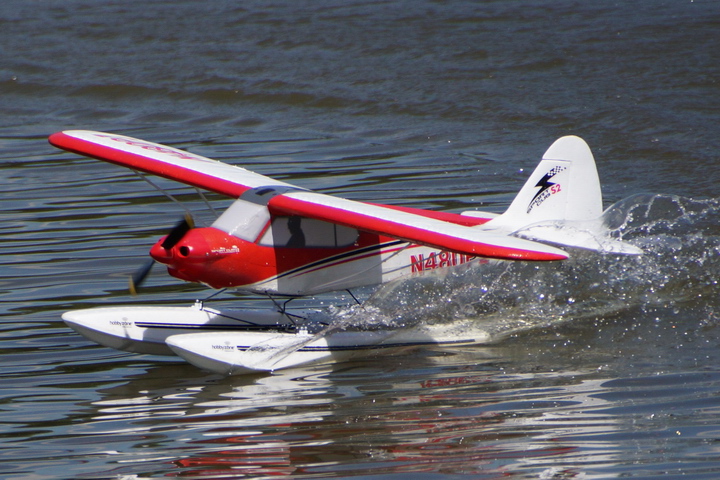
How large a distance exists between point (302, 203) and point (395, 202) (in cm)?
486

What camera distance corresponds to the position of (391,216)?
7.38 meters

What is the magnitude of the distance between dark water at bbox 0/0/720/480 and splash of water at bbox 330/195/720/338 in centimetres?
3

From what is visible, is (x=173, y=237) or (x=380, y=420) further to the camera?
(x=173, y=237)

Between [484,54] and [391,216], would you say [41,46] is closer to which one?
[484,54]

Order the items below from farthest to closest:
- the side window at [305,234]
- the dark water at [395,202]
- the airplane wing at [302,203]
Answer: the side window at [305,234] < the airplane wing at [302,203] < the dark water at [395,202]

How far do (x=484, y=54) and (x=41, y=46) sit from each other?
11.6m

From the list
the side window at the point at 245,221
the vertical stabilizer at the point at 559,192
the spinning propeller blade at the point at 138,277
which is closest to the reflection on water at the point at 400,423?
the spinning propeller blade at the point at 138,277

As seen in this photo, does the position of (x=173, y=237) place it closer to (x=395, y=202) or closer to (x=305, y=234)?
(x=305, y=234)

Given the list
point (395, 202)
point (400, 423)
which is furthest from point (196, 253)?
point (395, 202)

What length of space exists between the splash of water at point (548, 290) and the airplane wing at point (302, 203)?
135 cm

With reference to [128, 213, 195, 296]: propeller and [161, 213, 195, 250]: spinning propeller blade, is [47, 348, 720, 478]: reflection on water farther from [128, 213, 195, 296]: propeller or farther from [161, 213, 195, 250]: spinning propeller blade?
[161, 213, 195, 250]: spinning propeller blade

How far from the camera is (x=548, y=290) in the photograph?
9.57 meters

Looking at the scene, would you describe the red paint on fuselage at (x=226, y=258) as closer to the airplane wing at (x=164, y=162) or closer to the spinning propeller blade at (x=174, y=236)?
the spinning propeller blade at (x=174, y=236)

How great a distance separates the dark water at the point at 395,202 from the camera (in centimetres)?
614
